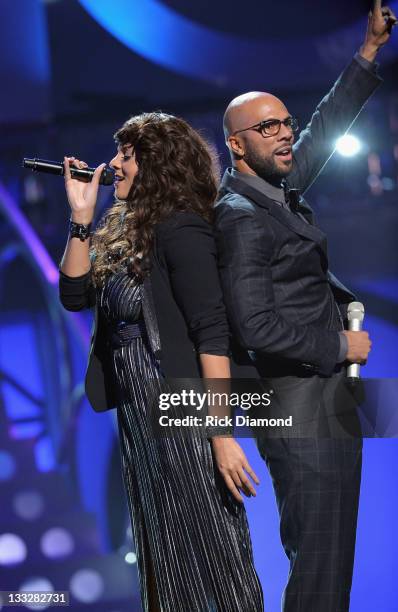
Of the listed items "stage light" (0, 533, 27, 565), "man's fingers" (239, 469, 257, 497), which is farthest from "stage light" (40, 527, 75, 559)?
"man's fingers" (239, 469, 257, 497)

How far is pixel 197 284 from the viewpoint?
1832mm

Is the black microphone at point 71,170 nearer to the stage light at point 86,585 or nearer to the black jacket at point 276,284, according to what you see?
the black jacket at point 276,284

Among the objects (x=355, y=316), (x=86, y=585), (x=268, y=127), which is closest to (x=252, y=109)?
(x=268, y=127)

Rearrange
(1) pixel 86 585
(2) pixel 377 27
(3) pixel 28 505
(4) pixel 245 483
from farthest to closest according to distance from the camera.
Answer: (3) pixel 28 505 < (1) pixel 86 585 < (2) pixel 377 27 < (4) pixel 245 483

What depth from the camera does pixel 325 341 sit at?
6.13 ft

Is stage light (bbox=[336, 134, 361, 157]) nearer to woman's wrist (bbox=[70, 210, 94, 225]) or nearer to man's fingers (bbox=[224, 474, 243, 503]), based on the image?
woman's wrist (bbox=[70, 210, 94, 225])

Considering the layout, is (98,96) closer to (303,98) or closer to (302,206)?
(303,98)

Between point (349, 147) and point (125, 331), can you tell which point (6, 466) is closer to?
point (125, 331)

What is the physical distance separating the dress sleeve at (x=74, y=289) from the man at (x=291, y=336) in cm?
35

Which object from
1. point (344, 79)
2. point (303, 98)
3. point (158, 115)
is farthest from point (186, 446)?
point (303, 98)

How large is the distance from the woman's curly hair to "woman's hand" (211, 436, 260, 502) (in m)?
0.42

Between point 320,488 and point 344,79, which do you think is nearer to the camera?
point 320,488

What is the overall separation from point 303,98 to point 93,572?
179 cm

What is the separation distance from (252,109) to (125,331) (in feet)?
1.97
